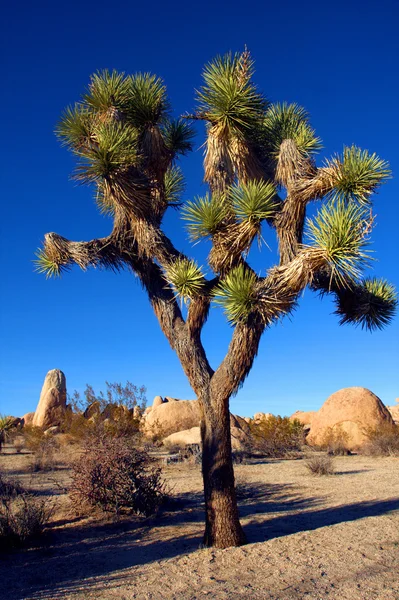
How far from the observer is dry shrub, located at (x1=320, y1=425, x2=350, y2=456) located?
64.6 ft

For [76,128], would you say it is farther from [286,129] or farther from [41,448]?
[41,448]

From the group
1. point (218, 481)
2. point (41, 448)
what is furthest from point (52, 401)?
point (218, 481)

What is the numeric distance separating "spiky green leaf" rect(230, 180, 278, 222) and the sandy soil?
447 cm

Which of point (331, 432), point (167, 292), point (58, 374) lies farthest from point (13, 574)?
point (58, 374)

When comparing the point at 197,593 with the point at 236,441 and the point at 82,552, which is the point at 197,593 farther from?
the point at 236,441

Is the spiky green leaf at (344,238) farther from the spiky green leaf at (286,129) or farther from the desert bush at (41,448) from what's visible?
the desert bush at (41,448)

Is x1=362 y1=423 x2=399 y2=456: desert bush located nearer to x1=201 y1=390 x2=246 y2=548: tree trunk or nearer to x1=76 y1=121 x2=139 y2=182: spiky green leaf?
x1=201 y1=390 x2=246 y2=548: tree trunk

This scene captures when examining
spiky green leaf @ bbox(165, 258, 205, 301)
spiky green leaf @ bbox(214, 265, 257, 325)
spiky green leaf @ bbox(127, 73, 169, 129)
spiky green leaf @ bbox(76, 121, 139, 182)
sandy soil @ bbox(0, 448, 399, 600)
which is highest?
spiky green leaf @ bbox(127, 73, 169, 129)

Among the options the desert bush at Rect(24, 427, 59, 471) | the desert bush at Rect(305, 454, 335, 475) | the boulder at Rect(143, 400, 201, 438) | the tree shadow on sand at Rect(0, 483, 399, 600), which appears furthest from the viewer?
the boulder at Rect(143, 400, 201, 438)

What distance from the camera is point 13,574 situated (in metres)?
6.09

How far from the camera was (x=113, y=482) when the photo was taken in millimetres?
8711

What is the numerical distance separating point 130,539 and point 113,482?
126cm

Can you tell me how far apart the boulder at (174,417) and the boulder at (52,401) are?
6053 mm

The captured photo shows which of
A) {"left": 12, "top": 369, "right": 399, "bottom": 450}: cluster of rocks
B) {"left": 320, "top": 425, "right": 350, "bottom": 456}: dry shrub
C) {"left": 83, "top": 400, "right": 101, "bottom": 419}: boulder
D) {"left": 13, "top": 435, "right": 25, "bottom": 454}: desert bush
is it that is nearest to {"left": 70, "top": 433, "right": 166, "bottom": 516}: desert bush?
{"left": 12, "top": 369, "right": 399, "bottom": 450}: cluster of rocks
